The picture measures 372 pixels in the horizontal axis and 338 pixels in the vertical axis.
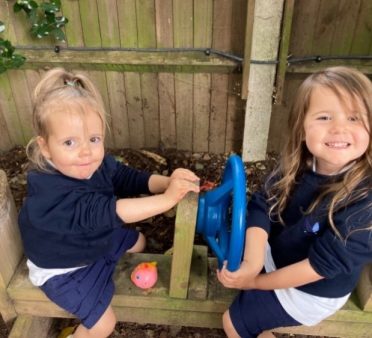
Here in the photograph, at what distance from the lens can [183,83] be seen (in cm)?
261

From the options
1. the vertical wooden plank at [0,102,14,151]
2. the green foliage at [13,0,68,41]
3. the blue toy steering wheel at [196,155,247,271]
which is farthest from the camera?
the vertical wooden plank at [0,102,14,151]

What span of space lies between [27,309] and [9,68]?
1.53 meters

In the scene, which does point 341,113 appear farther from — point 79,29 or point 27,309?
point 79,29

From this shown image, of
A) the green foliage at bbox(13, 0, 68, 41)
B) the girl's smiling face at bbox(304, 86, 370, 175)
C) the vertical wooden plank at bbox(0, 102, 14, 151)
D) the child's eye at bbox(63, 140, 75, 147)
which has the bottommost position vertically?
the vertical wooden plank at bbox(0, 102, 14, 151)

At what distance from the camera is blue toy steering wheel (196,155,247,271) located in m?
1.17

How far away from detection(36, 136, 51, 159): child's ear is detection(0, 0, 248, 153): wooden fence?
4.03 ft

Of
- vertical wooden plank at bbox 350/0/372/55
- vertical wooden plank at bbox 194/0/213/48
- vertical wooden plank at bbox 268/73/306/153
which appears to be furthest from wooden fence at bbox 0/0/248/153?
vertical wooden plank at bbox 350/0/372/55

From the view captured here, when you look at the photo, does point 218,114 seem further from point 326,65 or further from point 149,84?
point 326,65

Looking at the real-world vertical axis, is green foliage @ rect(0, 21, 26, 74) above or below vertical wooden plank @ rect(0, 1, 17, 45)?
below

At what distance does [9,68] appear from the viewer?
2520 millimetres

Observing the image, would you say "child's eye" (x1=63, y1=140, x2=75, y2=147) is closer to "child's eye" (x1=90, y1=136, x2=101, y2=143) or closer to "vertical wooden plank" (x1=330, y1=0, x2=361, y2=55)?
"child's eye" (x1=90, y1=136, x2=101, y2=143)

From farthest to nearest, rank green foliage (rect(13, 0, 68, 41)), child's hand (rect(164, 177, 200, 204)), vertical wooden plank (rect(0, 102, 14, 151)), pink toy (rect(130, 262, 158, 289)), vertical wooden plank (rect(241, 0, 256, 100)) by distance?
vertical wooden plank (rect(0, 102, 14, 151)), green foliage (rect(13, 0, 68, 41)), vertical wooden plank (rect(241, 0, 256, 100)), pink toy (rect(130, 262, 158, 289)), child's hand (rect(164, 177, 200, 204))

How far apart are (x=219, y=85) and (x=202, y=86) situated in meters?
0.11

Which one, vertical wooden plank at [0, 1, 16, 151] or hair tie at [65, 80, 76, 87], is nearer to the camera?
hair tie at [65, 80, 76, 87]
